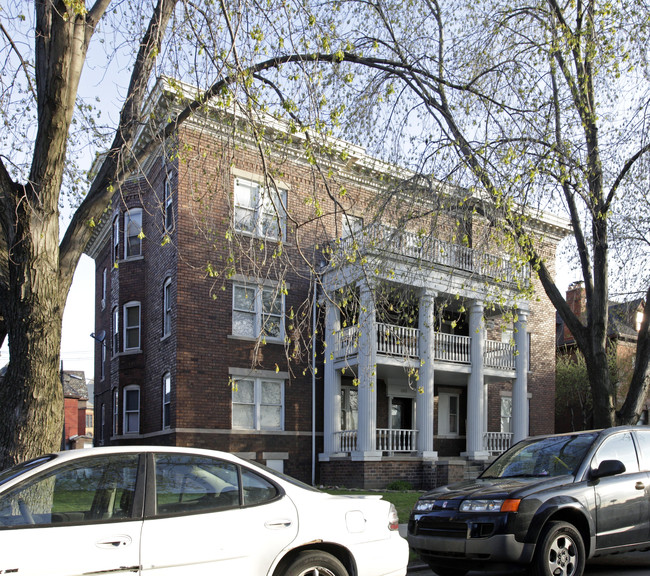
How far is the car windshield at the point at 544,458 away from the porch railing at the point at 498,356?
14.1 m

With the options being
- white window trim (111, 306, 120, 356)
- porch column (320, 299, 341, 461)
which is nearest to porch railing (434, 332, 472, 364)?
porch column (320, 299, 341, 461)

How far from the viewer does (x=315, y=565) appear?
5211 millimetres

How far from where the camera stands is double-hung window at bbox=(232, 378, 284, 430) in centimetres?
1953

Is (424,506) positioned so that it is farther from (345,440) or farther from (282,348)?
(282,348)

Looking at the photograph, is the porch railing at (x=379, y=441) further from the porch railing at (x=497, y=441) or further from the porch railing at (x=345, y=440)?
the porch railing at (x=497, y=441)

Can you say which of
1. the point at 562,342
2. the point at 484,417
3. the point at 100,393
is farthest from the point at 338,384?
the point at 562,342

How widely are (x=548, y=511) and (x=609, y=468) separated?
94 centimetres

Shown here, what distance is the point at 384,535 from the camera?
5.65 metres

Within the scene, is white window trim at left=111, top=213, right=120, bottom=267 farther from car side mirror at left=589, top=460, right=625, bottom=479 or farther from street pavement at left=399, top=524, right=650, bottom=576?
car side mirror at left=589, top=460, right=625, bottom=479

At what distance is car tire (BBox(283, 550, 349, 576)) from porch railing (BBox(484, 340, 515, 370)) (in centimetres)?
1773

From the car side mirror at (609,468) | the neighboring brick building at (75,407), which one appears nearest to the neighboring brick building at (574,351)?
the car side mirror at (609,468)

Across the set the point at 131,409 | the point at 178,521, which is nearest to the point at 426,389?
the point at 131,409

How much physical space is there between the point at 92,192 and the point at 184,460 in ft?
14.0

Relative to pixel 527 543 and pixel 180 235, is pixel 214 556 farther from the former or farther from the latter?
pixel 180 235
